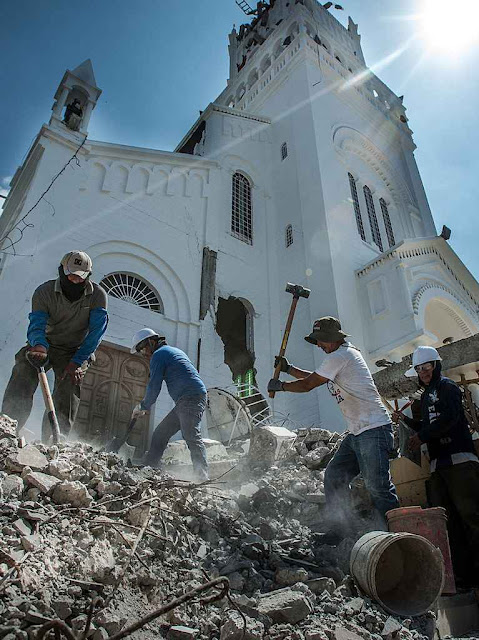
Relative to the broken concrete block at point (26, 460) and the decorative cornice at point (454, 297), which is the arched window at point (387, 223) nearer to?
the decorative cornice at point (454, 297)

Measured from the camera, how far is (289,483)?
4.51m

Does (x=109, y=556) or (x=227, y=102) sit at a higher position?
(x=227, y=102)

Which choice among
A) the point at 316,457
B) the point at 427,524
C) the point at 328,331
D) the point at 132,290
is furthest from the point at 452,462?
the point at 132,290

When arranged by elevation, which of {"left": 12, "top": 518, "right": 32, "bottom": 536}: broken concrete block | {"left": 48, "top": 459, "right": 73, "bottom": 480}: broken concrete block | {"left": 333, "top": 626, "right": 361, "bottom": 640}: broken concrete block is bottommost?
{"left": 333, "top": 626, "right": 361, "bottom": 640}: broken concrete block

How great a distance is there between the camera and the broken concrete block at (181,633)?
6.53 feet

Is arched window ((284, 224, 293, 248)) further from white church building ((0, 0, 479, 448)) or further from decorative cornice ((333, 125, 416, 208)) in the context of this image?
decorative cornice ((333, 125, 416, 208))

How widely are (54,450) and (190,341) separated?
7219 millimetres

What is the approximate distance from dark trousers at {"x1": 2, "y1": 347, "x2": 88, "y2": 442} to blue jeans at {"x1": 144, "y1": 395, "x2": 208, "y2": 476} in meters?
0.97

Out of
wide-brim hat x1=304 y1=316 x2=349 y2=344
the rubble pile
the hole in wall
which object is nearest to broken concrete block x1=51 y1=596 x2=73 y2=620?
the rubble pile

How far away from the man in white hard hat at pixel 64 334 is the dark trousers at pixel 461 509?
11.7 ft

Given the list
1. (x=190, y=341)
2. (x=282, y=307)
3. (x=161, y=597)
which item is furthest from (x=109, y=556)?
(x=282, y=307)

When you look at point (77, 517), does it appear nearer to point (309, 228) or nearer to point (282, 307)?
point (282, 307)

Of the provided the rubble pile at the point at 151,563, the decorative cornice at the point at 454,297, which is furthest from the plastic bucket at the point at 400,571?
the decorative cornice at the point at 454,297

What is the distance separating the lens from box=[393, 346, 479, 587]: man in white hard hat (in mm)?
3262
